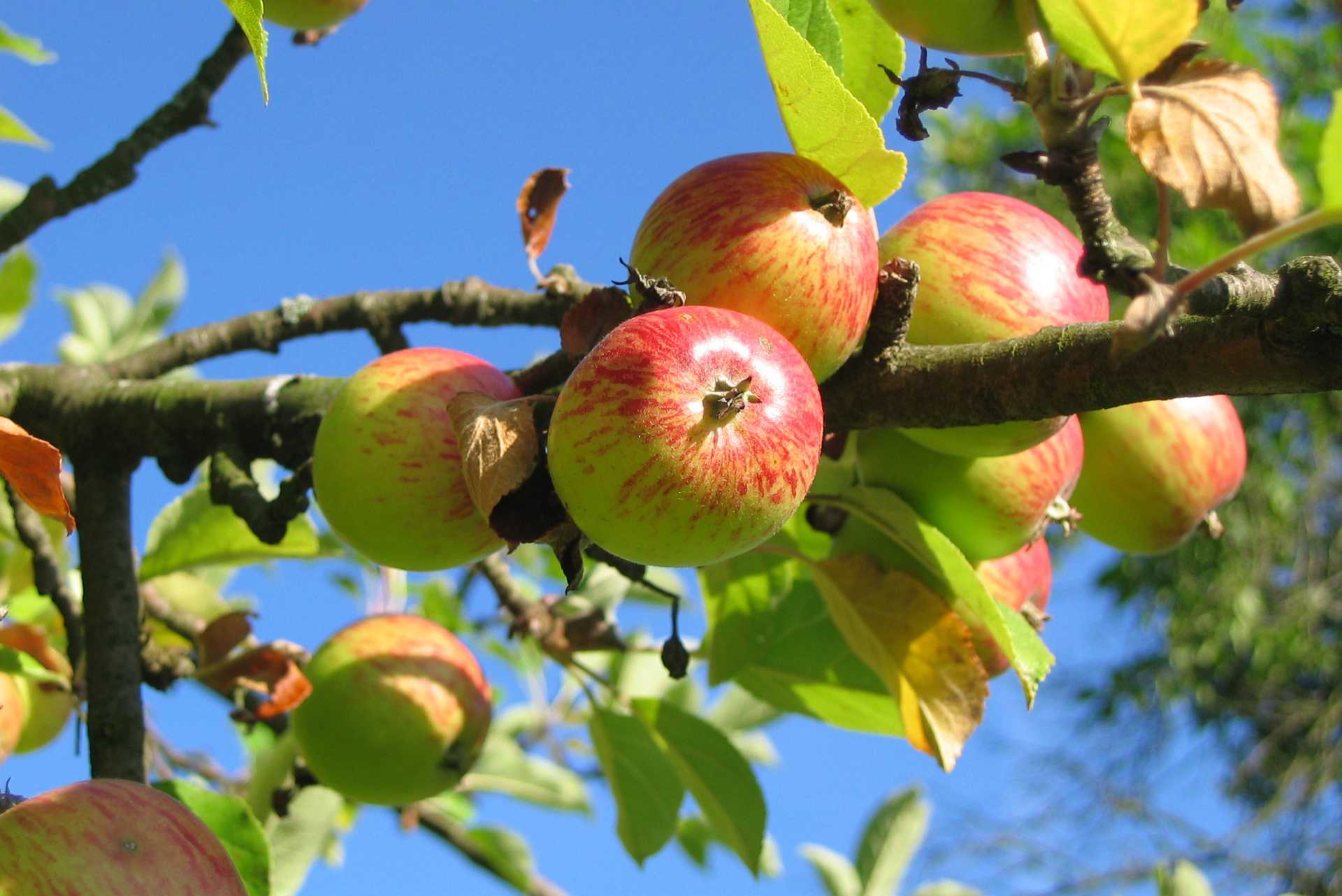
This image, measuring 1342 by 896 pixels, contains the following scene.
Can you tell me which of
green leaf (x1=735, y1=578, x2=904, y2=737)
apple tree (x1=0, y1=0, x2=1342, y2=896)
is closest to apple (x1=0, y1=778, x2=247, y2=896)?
apple tree (x1=0, y1=0, x2=1342, y2=896)

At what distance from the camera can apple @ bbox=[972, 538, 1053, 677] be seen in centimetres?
136

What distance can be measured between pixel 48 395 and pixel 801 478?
1.10 m

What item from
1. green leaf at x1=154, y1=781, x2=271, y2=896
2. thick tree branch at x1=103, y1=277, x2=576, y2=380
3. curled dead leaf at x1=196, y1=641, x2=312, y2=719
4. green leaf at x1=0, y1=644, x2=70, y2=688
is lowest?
green leaf at x1=154, y1=781, x2=271, y2=896

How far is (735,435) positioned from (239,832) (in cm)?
81

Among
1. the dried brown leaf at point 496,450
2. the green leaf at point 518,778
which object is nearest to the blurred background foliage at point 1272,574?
the green leaf at point 518,778

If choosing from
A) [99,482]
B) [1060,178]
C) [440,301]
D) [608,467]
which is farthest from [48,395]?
[1060,178]

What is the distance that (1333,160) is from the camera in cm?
62

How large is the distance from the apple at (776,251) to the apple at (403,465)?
0.23 metres

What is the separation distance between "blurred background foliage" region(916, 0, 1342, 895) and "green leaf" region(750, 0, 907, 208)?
712 cm

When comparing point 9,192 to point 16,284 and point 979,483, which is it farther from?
point 979,483

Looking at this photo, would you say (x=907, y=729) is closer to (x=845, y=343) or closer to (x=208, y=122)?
(x=845, y=343)

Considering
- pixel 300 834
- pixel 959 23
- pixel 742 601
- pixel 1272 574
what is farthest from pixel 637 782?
pixel 1272 574

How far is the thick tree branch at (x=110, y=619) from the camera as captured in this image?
1298mm

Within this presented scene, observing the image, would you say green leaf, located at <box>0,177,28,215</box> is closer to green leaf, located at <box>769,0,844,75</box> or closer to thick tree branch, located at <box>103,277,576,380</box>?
thick tree branch, located at <box>103,277,576,380</box>
